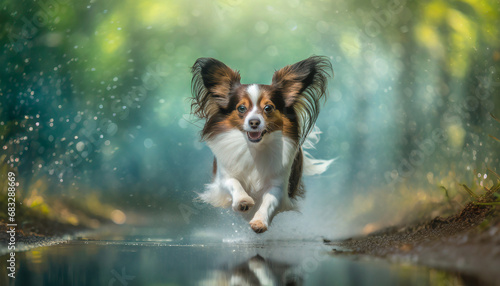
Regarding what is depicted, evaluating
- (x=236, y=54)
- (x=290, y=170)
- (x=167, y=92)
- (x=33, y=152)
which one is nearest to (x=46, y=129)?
(x=33, y=152)

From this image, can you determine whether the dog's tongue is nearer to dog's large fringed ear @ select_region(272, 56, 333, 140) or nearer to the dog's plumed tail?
dog's large fringed ear @ select_region(272, 56, 333, 140)

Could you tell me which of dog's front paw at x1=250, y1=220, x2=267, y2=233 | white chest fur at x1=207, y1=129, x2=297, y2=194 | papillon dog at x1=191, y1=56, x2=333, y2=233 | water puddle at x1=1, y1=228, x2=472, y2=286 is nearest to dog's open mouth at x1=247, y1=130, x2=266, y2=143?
papillon dog at x1=191, y1=56, x2=333, y2=233

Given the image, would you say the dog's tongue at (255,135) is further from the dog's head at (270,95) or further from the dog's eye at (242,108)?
the dog's eye at (242,108)

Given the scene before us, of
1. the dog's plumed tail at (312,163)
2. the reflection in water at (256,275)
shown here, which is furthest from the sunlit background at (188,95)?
the reflection in water at (256,275)

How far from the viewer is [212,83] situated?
4750mm

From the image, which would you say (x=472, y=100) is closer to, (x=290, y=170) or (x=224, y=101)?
(x=290, y=170)

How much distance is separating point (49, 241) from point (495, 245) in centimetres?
427

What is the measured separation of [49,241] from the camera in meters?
5.15

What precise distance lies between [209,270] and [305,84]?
2.39 m

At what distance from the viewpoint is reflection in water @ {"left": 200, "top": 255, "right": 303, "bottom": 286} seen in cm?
241

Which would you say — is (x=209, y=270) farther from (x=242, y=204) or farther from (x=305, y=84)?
(x=305, y=84)

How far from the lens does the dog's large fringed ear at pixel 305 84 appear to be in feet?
15.3

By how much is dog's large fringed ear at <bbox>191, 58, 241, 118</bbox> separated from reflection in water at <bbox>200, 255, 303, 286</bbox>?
1916 millimetres

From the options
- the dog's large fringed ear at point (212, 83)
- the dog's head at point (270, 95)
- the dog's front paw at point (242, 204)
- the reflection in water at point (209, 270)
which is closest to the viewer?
the reflection in water at point (209, 270)
